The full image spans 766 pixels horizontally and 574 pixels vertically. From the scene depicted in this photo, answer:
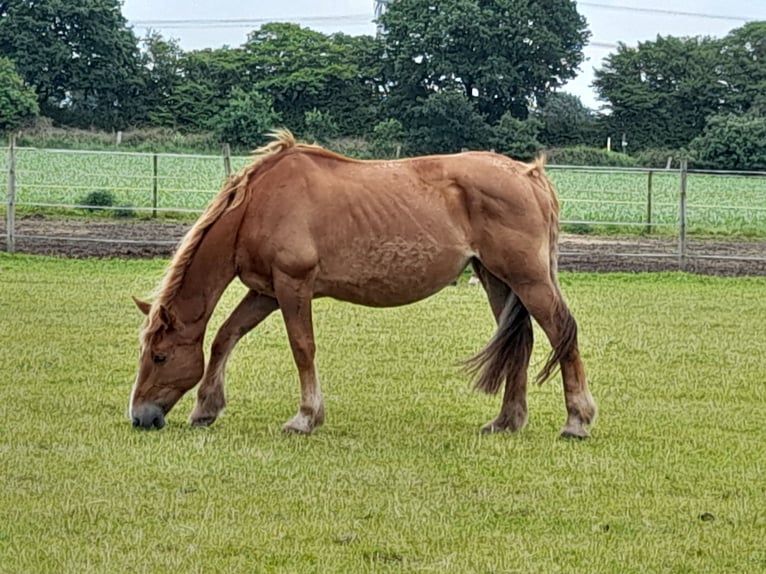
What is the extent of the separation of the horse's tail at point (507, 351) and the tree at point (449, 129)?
40.8 m

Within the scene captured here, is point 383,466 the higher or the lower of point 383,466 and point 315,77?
the lower

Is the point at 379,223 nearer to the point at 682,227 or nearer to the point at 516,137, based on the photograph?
the point at 682,227

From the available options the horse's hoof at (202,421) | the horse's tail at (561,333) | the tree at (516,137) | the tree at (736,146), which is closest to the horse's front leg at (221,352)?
the horse's hoof at (202,421)

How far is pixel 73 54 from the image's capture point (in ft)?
178

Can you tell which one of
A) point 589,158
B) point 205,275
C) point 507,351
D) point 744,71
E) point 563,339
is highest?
point 744,71

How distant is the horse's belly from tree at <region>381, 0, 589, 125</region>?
44.0 meters

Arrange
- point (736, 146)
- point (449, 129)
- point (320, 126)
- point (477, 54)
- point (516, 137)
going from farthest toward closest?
1. point (477, 54)
2. point (320, 126)
3. point (449, 129)
4. point (516, 137)
5. point (736, 146)

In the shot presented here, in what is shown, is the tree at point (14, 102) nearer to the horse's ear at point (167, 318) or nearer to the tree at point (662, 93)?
the tree at point (662, 93)

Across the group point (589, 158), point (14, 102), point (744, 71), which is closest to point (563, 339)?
point (589, 158)

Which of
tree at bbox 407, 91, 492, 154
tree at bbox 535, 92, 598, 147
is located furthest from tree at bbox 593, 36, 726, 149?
tree at bbox 407, 91, 492, 154

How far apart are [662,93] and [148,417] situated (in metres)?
49.3

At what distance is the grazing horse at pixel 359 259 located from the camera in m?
7.36

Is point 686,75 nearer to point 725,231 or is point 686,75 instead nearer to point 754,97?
point 754,97

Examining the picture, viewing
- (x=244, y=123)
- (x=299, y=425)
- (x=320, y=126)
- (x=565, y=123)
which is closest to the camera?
(x=299, y=425)
